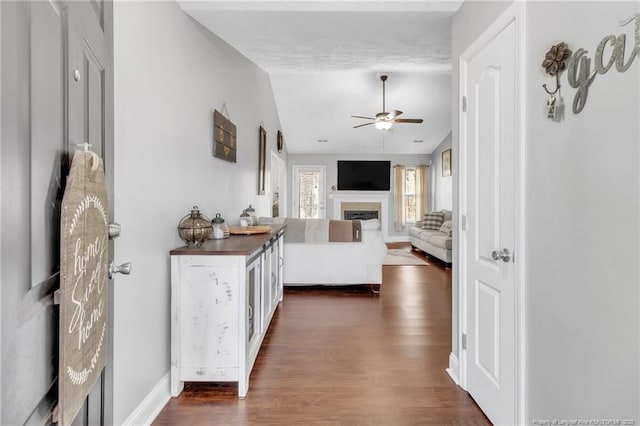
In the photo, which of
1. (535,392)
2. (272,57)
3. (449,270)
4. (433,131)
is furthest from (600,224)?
(433,131)

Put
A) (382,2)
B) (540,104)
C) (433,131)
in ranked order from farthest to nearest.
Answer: (433,131) < (382,2) < (540,104)

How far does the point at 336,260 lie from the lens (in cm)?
457

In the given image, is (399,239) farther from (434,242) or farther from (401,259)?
(434,242)

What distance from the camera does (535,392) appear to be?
1.52 m

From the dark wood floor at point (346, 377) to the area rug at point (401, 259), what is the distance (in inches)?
104

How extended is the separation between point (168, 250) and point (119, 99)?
919 mm

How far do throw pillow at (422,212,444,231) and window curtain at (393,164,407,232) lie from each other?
1.58m

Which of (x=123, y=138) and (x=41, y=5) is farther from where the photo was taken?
(x=123, y=138)

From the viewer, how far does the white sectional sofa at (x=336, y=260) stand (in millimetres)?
4527

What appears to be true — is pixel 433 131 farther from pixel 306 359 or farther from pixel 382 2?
pixel 306 359

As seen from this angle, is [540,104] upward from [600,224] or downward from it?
upward

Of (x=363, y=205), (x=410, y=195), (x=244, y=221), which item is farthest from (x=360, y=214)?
(x=244, y=221)

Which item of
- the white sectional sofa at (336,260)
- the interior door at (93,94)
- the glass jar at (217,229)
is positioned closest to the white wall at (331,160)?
the white sectional sofa at (336,260)

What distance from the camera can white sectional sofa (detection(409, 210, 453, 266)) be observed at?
237 inches
